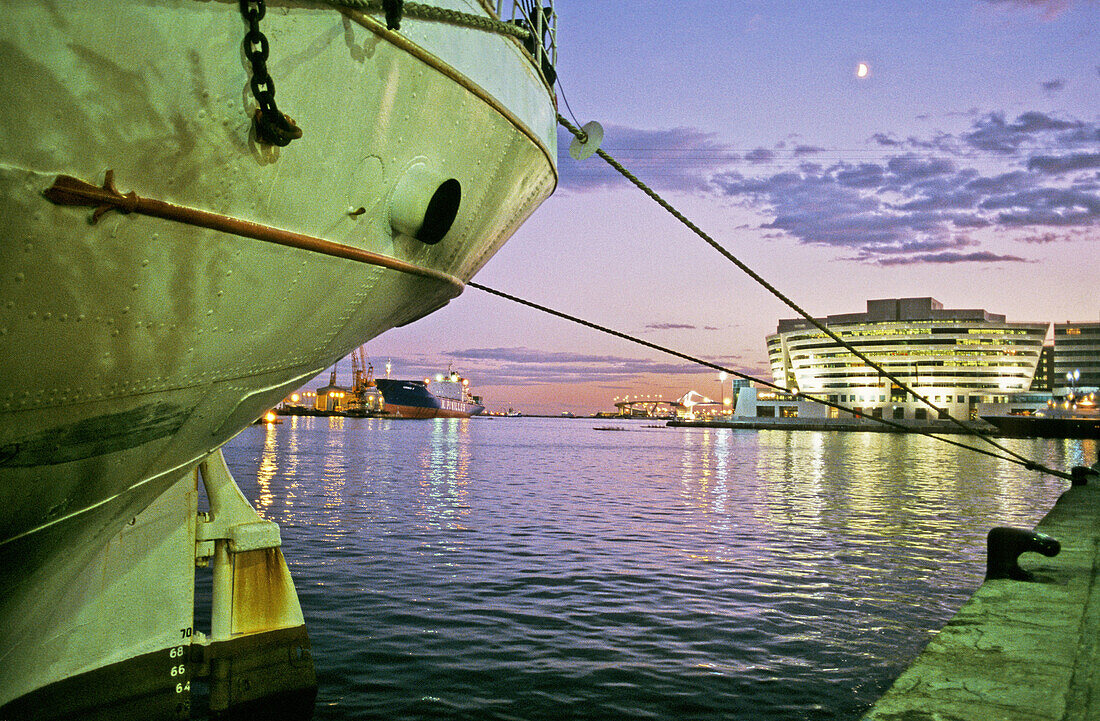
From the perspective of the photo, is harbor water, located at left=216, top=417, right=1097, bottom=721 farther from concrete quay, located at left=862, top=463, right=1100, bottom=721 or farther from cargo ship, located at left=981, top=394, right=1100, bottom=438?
cargo ship, located at left=981, top=394, right=1100, bottom=438

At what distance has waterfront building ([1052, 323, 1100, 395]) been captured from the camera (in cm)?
18325

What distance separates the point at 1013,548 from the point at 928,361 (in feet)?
573

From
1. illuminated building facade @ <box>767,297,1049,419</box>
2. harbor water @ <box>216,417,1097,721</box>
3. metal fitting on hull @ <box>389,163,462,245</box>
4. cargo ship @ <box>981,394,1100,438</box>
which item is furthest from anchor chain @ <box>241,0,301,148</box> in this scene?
illuminated building facade @ <box>767,297,1049,419</box>

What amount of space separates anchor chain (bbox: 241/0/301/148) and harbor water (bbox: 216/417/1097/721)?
6449 mm

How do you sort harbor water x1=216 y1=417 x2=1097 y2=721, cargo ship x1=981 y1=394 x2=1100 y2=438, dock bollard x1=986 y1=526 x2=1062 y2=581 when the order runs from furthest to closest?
1. cargo ship x1=981 y1=394 x2=1100 y2=438
2. harbor water x1=216 y1=417 x2=1097 y2=721
3. dock bollard x1=986 y1=526 x2=1062 y2=581

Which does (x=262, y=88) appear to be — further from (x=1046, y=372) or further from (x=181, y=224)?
(x=1046, y=372)

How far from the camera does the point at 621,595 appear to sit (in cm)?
1313

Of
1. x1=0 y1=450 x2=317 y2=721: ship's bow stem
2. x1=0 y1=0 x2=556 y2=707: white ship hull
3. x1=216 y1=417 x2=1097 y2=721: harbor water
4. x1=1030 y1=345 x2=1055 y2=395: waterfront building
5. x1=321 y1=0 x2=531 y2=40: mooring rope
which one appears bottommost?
x1=216 y1=417 x2=1097 y2=721: harbor water

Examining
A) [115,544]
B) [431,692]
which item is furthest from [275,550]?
[431,692]

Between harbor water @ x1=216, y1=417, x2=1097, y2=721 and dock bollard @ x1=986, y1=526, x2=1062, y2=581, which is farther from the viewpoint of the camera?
harbor water @ x1=216, y1=417, x2=1097, y2=721

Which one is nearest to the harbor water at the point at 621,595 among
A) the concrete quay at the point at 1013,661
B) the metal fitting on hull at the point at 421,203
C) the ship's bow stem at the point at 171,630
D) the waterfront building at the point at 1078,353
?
the ship's bow stem at the point at 171,630

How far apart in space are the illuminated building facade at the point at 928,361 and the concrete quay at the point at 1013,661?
156 m

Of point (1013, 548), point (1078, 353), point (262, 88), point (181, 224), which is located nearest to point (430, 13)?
point (262, 88)

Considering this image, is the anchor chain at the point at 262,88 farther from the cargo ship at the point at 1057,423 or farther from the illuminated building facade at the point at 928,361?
the illuminated building facade at the point at 928,361
